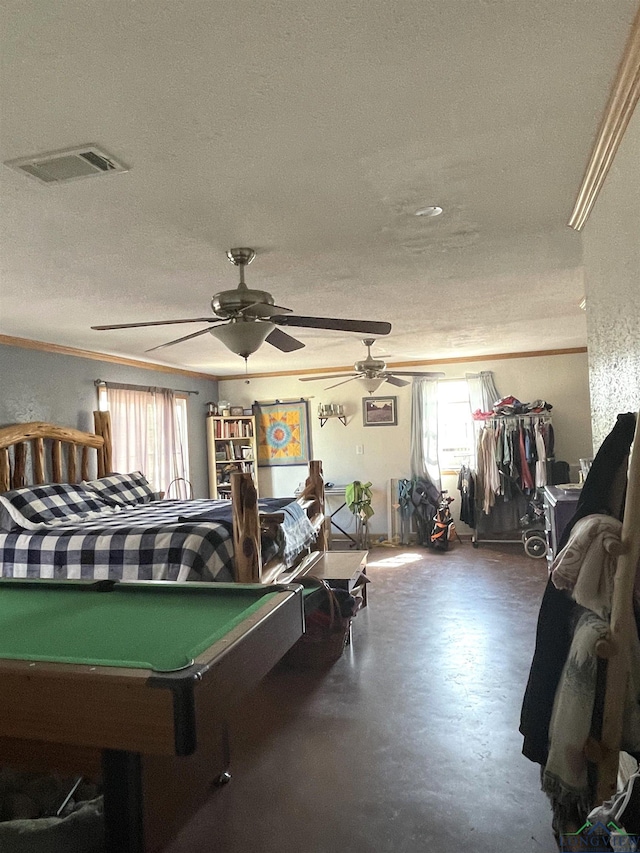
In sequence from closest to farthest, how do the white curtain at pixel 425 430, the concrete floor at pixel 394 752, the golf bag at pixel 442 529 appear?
the concrete floor at pixel 394 752
the golf bag at pixel 442 529
the white curtain at pixel 425 430

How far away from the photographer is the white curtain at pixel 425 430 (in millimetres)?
7156

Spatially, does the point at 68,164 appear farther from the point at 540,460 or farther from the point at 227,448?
the point at 227,448

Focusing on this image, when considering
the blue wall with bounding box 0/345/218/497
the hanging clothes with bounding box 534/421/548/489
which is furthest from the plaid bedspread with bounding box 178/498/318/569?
the hanging clothes with bounding box 534/421/548/489

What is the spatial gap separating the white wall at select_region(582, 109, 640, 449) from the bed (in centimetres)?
Result: 182

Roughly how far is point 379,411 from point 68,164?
5.87 m

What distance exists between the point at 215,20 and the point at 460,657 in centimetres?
343

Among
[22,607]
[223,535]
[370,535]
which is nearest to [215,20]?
[22,607]

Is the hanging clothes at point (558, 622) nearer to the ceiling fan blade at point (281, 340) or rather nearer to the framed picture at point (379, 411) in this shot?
the ceiling fan blade at point (281, 340)

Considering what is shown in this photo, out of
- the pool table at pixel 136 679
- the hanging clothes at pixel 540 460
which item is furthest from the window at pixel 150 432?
the hanging clothes at pixel 540 460

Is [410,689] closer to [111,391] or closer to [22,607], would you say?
[22,607]

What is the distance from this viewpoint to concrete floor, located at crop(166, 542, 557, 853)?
6.75 feet

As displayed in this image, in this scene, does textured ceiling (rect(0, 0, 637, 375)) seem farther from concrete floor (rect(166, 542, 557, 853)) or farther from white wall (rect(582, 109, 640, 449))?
concrete floor (rect(166, 542, 557, 853))

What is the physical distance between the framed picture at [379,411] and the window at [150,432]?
229cm

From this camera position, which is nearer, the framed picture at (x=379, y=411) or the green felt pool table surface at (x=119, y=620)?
the green felt pool table surface at (x=119, y=620)
